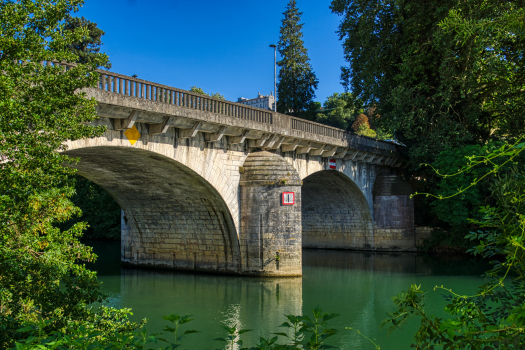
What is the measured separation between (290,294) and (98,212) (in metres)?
→ 24.5

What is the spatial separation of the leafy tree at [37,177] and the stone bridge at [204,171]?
5.51 meters

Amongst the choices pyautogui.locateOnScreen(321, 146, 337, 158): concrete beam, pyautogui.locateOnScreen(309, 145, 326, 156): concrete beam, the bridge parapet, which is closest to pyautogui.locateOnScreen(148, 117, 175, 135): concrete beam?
the bridge parapet

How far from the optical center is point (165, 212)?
64.1ft

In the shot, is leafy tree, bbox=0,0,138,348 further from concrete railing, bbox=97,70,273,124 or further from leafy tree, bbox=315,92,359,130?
leafy tree, bbox=315,92,359,130

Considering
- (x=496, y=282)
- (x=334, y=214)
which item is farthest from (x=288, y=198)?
(x=496, y=282)

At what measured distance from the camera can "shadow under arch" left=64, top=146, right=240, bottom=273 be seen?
53.4ft

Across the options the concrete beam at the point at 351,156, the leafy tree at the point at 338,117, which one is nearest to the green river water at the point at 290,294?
the concrete beam at the point at 351,156

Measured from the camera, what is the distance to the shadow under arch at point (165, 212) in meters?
16.3

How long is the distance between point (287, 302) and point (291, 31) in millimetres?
31061

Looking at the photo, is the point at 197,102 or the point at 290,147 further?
the point at 290,147

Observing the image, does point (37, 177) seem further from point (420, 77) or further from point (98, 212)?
point (98, 212)

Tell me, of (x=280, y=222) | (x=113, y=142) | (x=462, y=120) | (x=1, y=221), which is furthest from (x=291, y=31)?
(x=1, y=221)

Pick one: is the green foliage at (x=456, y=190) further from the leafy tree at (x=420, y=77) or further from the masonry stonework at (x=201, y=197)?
the masonry stonework at (x=201, y=197)

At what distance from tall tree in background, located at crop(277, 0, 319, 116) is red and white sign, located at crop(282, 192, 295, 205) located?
76.4ft
